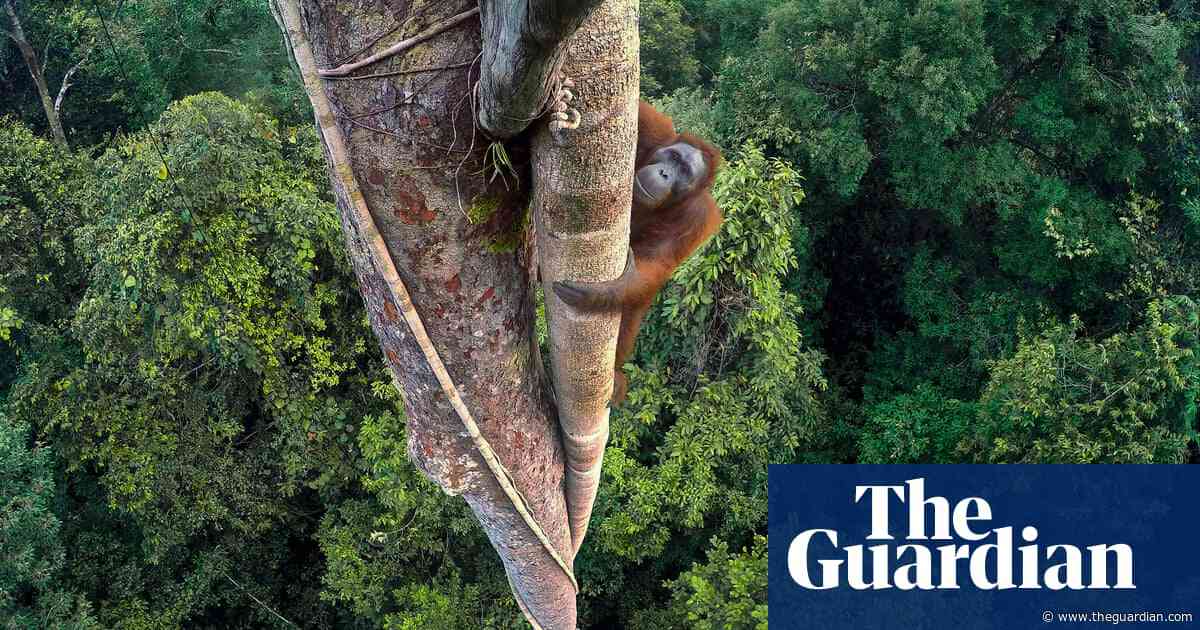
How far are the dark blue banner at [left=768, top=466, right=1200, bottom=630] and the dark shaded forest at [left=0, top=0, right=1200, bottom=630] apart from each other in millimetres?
225

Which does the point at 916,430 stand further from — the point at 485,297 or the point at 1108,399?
the point at 485,297

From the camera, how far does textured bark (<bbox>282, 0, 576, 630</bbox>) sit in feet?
3.92

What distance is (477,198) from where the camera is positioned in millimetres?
1355

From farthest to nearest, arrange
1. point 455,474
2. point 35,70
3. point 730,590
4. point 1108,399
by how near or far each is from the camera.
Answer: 1. point 35,70
2. point 1108,399
3. point 730,590
4. point 455,474

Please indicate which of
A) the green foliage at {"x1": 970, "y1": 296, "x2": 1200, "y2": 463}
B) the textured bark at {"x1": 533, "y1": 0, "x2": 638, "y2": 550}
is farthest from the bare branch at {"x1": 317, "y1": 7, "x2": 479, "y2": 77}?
the green foliage at {"x1": 970, "y1": 296, "x2": 1200, "y2": 463}

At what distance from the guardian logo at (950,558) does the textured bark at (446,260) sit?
11.2ft

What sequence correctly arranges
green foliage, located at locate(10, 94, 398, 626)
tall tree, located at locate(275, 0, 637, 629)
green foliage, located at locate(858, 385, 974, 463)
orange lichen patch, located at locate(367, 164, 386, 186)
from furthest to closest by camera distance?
green foliage, located at locate(858, 385, 974, 463) < green foliage, located at locate(10, 94, 398, 626) < orange lichen patch, located at locate(367, 164, 386, 186) < tall tree, located at locate(275, 0, 637, 629)

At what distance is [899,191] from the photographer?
7.62m

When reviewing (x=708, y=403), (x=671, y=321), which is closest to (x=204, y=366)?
(x=671, y=321)

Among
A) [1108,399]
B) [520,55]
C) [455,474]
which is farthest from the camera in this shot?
[1108,399]

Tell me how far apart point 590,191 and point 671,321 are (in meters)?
4.54

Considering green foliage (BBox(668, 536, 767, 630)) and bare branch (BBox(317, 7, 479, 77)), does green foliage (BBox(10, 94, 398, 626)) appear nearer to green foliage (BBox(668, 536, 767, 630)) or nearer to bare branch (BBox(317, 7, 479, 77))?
green foliage (BBox(668, 536, 767, 630))

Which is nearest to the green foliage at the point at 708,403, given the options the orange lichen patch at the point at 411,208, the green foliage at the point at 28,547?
the green foliage at the point at 28,547

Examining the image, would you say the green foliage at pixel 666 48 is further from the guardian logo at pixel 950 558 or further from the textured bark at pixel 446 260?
the textured bark at pixel 446 260
